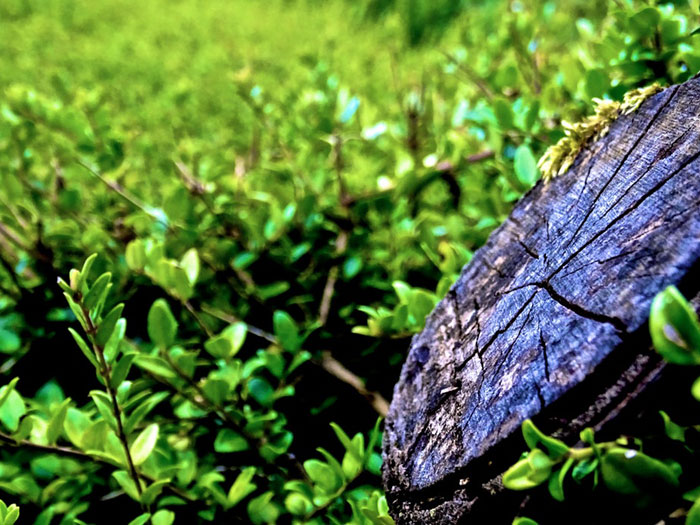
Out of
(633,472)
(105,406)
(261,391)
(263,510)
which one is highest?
(633,472)

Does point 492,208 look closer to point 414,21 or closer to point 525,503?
point 525,503

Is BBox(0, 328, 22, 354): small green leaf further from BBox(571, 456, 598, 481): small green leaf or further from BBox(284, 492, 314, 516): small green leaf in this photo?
BBox(571, 456, 598, 481): small green leaf

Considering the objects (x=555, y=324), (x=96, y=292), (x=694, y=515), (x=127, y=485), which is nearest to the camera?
(x=694, y=515)

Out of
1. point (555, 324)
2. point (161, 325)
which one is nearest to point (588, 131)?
point (555, 324)

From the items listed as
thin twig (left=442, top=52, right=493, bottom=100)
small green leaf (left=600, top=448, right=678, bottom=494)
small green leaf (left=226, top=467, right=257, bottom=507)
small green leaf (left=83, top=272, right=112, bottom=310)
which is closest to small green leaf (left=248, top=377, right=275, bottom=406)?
small green leaf (left=226, top=467, right=257, bottom=507)

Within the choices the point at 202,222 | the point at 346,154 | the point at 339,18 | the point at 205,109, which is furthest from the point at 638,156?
the point at 339,18

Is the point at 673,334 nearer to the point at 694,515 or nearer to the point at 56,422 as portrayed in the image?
the point at 694,515
